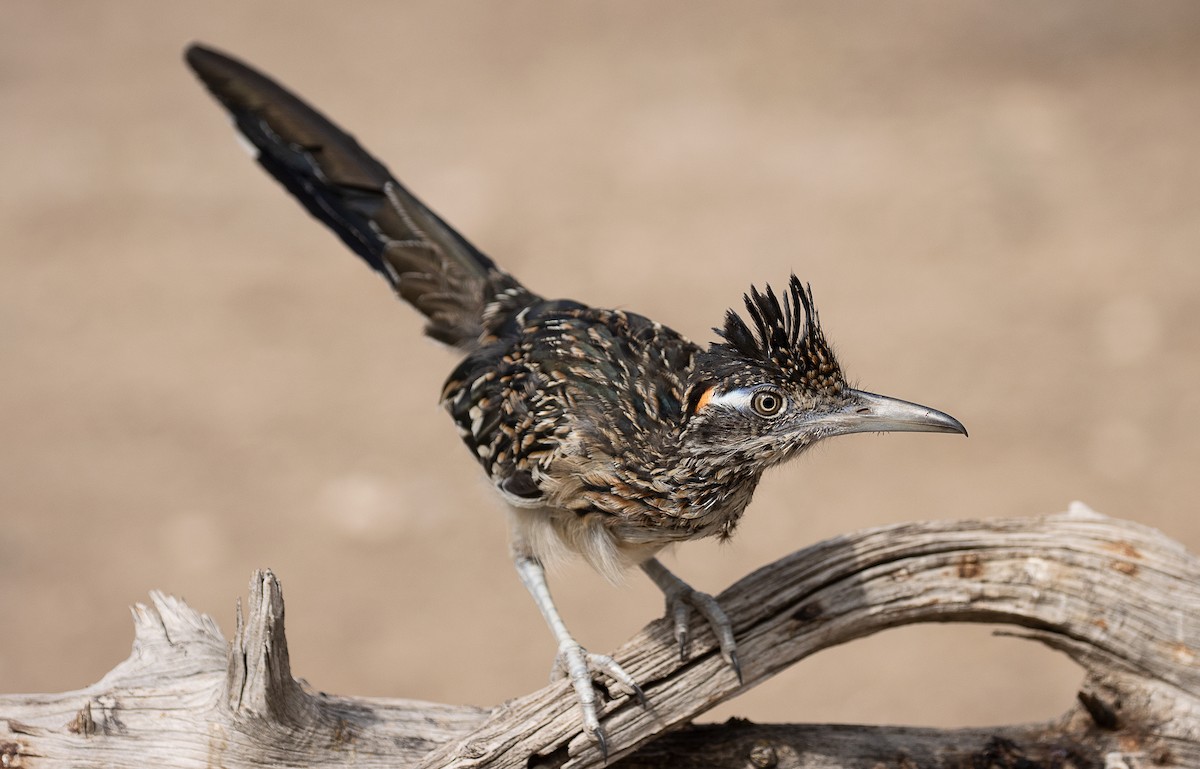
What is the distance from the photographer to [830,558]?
4766 millimetres

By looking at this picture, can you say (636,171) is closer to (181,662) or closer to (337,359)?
(337,359)

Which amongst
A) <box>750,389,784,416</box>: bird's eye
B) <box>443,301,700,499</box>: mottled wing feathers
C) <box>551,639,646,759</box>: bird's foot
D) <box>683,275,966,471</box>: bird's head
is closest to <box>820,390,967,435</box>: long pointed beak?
<box>683,275,966,471</box>: bird's head

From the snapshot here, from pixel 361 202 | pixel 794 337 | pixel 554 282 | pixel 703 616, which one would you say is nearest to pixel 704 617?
pixel 703 616

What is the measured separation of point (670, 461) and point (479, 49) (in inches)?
544

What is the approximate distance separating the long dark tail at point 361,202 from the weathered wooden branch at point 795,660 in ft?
6.26

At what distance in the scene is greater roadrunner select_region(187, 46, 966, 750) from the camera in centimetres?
424

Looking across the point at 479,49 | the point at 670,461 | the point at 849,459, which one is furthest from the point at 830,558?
the point at 479,49

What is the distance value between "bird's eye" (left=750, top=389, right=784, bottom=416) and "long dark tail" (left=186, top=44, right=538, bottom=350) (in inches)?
81.6

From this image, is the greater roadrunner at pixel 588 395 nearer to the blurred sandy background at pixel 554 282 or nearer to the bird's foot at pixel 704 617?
the bird's foot at pixel 704 617

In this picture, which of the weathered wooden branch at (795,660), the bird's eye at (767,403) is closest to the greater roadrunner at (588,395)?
the bird's eye at (767,403)

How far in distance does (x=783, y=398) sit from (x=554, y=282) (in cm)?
844

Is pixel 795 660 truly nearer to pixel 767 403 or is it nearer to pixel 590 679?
pixel 590 679

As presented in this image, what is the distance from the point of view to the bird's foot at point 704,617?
4.57m

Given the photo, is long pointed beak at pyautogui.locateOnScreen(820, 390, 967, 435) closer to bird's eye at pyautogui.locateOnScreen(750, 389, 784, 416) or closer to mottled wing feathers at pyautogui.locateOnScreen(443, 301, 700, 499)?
bird's eye at pyautogui.locateOnScreen(750, 389, 784, 416)
